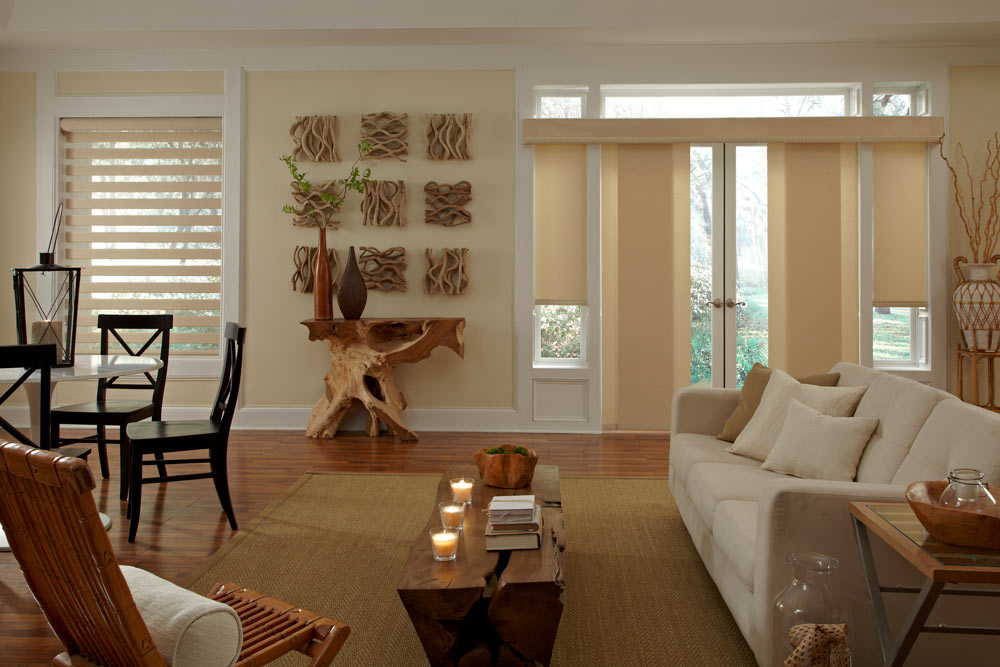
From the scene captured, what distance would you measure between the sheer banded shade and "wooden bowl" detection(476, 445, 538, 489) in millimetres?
3662

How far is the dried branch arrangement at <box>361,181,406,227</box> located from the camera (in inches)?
221

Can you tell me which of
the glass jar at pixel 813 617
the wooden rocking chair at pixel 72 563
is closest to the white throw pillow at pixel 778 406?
the glass jar at pixel 813 617

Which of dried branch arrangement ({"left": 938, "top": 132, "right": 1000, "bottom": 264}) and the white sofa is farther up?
dried branch arrangement ({"left": 938, "top": 132, "right": 1000, "bottom": 264})

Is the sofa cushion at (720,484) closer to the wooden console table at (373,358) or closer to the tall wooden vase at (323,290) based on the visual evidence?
the wooden console table at (373,358)

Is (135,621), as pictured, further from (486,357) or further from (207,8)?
(207,8)

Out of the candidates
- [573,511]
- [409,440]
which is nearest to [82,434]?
[409,440]

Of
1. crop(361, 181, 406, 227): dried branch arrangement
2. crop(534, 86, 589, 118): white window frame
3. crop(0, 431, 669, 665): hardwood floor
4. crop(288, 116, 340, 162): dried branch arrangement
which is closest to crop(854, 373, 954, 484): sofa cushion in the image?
crop(0, 431, 669, 665): hardwood floor

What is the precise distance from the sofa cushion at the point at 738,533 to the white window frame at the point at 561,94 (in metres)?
3.92

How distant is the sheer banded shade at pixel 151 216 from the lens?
577 centimetres

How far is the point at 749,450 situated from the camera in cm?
312

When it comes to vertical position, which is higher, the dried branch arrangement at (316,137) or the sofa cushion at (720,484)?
the dried branch arrangement at (316,137)

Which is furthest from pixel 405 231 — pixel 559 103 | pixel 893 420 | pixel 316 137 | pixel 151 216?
pixel 893 420

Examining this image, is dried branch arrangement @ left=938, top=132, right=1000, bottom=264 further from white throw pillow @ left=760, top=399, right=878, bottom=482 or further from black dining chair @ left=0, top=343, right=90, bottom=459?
black dining chair @ left=0, top=343, right=90, bottom=459

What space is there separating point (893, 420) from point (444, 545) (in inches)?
63.7
